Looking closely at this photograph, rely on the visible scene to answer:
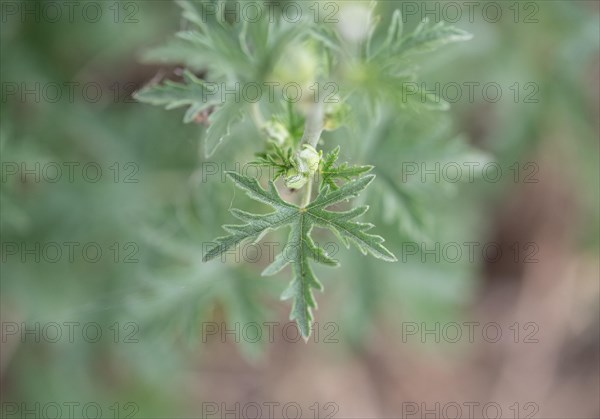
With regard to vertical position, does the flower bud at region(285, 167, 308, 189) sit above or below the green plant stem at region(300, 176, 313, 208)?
above

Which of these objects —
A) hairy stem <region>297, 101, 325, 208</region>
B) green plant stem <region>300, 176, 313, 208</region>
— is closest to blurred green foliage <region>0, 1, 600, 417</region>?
hairy stem <region>297, 101, 325, 208</region>

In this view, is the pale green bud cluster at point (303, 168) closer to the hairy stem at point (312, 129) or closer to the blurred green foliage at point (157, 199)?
the hairy stem at point (312, 129)

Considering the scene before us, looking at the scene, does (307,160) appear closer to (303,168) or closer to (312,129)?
(303,168)

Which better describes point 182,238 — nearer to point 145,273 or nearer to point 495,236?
point 145,273

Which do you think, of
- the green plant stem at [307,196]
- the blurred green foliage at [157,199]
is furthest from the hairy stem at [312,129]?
the blurred green foliage at [157,199]

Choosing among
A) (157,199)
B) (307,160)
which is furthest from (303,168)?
(157,199)

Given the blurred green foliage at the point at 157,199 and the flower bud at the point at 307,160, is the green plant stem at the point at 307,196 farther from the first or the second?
the blurred green foliage at the point at 157,199

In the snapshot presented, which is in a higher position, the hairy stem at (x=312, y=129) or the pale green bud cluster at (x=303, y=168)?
the hairy stem at (x=312, y=129)

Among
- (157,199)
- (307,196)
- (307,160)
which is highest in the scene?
(307,160)

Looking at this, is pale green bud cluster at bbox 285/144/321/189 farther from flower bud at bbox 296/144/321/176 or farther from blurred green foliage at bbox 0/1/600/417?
blurred green foliage at bbox 0/1/600/417

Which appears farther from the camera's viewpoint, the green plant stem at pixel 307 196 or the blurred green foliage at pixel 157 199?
the blurred green foliage at pixel 157 199

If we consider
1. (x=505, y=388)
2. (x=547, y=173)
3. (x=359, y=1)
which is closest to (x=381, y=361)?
(x=505, y=388)
